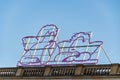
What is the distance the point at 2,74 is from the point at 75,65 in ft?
27.3

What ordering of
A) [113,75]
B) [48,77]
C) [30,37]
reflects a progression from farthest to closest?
[30,37], [48,77], [113,75]

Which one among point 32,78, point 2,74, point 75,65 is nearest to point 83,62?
point 75,65

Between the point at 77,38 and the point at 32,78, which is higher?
the point at 77,38

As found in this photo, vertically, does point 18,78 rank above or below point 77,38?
below

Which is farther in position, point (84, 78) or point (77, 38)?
point (77, 38)

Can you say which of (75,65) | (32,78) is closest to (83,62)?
(75,65)

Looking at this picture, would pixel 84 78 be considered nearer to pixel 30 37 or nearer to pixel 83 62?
pixel 83 62

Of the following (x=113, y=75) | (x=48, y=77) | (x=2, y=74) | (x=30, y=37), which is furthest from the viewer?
(x=30, y=37)

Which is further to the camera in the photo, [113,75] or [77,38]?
[77,38]

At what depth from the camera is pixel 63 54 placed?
158ft

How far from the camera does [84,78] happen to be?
1647 inches

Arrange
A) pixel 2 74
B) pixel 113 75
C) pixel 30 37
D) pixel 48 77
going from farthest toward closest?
1. pixel 30 37
2. pixel 2 74
3. pixel 48 77
4. pixel 113 75

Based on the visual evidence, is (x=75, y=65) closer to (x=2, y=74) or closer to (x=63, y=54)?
(x=63, y=54)

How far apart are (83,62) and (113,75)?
5.47 metres
